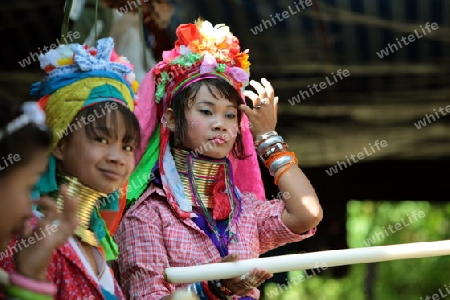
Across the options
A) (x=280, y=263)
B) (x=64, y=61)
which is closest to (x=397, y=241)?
(x=280, y=263)

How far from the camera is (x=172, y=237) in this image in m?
3.59

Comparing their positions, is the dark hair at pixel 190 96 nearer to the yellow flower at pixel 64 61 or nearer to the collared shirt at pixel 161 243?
the collared shirt at pixel 161 243

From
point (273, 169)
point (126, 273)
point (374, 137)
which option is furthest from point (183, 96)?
point (374, 137)

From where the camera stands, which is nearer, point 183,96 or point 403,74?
point 183,96

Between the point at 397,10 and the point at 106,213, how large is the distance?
2.74 meters

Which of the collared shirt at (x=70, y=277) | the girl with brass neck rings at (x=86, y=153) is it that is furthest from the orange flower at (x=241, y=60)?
the collared shirt at (x=70, y=277)

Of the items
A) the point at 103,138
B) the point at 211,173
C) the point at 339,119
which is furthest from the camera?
the point at 339,119

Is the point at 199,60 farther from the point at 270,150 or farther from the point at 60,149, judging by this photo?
the point at 60,149

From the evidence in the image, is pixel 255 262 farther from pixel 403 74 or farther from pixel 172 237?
pixel 403 74

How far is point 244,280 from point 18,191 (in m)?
1.02

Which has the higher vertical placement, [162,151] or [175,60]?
[175,60]

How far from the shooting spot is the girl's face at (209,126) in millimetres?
3711

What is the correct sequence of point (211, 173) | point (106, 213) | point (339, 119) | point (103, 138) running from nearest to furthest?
point (103, 138), point (106, 213), point (211, 173), point (339, 119)

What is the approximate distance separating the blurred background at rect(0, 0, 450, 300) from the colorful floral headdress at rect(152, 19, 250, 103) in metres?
0.84
